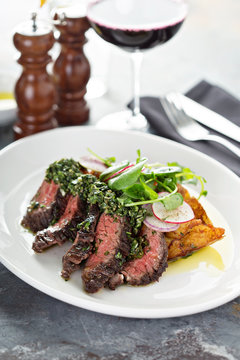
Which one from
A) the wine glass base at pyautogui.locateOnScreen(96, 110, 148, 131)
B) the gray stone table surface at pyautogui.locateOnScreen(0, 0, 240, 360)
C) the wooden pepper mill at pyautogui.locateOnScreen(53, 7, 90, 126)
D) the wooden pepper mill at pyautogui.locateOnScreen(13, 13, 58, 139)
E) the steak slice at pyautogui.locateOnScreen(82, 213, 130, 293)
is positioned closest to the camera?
the gray stone table surface at pyautogui.locateOnScreen(0, 0, 240, 360)

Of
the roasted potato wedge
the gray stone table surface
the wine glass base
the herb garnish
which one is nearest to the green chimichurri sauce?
the herb garnish

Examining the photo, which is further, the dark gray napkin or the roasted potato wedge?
the dark gray napkin

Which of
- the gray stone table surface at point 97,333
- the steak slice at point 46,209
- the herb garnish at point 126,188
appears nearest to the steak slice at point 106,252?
the herb garnish at point 126,188

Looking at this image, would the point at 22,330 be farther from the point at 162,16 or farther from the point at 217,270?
the point at 162,16

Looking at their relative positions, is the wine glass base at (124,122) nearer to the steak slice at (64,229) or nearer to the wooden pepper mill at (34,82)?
the wooden pepper mill at (34,82)

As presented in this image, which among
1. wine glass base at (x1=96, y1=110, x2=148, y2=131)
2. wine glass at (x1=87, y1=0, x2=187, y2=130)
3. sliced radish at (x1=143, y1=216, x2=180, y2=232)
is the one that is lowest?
wine glass base at (x1=96, y1=110, x2=148, y2=131)

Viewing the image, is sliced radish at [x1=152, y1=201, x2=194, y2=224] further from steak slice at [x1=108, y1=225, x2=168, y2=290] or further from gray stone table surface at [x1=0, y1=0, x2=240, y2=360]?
gray stone table surface at [x1=0, y1=0, x2=240, y2=360]

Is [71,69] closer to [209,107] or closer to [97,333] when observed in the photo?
[209,107]

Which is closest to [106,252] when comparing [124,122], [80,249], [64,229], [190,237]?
[80,249]
